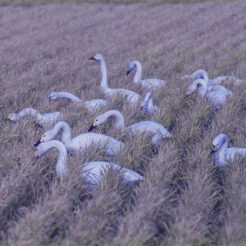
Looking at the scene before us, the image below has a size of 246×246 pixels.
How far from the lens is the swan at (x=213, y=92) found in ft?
18.1

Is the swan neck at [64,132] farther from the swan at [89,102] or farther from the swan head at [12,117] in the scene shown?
the swan at [89,102]

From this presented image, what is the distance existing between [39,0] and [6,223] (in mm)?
17830

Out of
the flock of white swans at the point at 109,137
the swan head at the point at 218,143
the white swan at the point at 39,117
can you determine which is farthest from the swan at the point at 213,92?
the white swan at the point at 39,117

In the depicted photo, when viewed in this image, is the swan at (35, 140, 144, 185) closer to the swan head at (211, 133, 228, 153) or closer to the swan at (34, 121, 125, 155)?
the swan at (34, 121, 125, 155)

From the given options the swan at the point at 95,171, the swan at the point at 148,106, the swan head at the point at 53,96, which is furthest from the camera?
the swan head at the point at 53,96

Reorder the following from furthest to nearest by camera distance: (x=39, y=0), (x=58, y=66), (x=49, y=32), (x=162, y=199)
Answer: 1. (x=39, y=0)
2. (x=49, y=32)
3. (x=58, y=66)
4. (x=162, y=199)

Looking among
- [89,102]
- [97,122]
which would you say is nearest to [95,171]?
[97,122]

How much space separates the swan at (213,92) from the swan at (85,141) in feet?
7.16

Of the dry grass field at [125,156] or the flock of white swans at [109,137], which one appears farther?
the flock of white swans at [109,137]

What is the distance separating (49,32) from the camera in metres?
11.6

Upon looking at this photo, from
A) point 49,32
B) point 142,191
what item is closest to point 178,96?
point 142,191

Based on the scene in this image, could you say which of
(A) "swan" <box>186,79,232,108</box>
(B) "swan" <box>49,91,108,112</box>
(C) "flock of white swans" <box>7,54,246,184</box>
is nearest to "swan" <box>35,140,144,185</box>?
(C) "flock of white swans" <box>7,54,246,184</box>

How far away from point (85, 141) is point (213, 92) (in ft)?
8.83

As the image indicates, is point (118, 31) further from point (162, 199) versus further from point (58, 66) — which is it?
point (162, 199)
